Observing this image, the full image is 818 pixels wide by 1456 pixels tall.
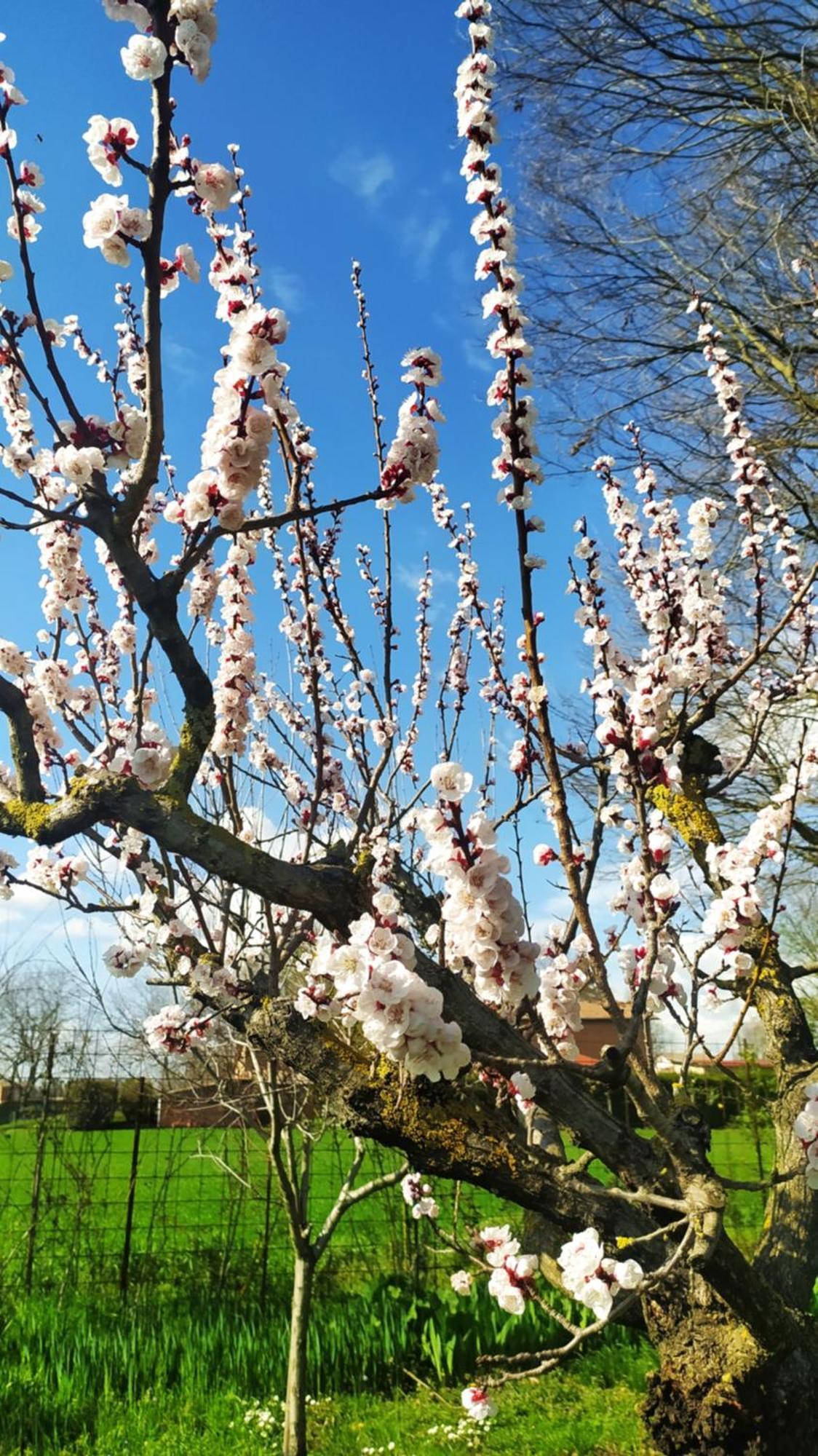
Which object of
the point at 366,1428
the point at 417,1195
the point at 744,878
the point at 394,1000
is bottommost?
the point at 366,1428

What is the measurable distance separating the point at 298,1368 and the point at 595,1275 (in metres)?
2.53

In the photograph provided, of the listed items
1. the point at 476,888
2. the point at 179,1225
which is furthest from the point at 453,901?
the point at 179,1225

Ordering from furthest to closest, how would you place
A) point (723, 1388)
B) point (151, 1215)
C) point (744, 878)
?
1. point (151, 1215)
2. point (744, 878)
3. point (723, 1388)

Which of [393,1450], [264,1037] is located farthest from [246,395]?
[393,1450]

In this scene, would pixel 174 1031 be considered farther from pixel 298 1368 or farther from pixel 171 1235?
pixel 171 1235

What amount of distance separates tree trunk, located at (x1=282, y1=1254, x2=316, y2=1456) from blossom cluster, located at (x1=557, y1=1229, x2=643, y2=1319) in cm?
227

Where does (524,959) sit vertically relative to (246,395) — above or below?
below

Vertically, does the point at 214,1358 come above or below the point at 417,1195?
below

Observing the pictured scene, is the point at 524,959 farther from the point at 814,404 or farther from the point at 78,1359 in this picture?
the point at 814,404

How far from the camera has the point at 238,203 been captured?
4066mm

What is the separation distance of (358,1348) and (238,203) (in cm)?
560

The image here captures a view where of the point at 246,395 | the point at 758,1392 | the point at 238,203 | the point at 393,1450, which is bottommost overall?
the point at 393,1450

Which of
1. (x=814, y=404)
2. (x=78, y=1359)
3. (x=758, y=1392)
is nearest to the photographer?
(x=758, y=1392)

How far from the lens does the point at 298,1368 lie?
4.02 m
